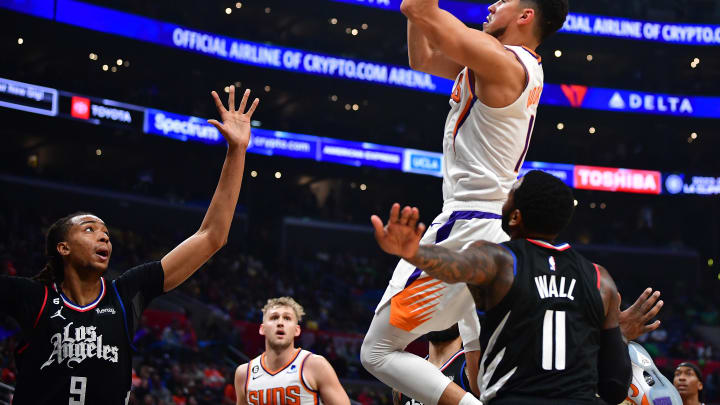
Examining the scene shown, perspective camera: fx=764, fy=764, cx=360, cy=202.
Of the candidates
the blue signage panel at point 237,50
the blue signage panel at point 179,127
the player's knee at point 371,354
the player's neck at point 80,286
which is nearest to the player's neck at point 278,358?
the player's neck at point 80,286

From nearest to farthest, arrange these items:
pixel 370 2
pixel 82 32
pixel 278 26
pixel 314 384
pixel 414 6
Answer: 1. pixel 414 6
2. pixel 314 384
3. pixel 82 32
4. pixel 370 2
5. pixel 278 26

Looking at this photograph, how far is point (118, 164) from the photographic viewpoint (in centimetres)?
3256

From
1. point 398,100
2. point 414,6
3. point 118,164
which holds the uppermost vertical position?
point 398,100

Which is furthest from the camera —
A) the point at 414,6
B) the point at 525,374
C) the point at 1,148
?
the point at 1,148

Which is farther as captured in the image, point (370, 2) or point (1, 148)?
point (370, 2)

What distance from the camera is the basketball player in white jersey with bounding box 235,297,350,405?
23.9ft

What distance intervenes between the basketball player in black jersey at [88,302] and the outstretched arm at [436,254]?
1524 millimetres

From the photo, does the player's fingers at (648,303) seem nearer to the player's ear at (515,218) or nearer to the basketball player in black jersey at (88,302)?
the player's ear at (515,218)

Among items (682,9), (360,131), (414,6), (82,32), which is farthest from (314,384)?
(682,9)

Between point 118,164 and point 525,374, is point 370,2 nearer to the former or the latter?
point 118,164

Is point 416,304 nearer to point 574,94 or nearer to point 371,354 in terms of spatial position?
point 371,354

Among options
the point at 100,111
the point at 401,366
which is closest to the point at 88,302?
the point at 401,366

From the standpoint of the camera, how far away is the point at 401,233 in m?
3.10

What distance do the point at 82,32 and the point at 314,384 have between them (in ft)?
71.8
